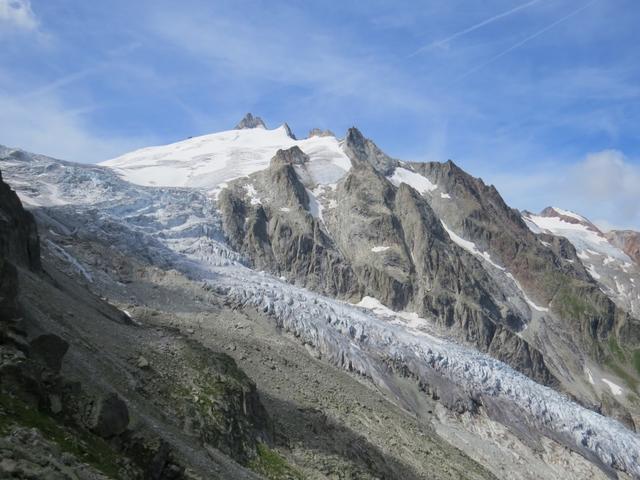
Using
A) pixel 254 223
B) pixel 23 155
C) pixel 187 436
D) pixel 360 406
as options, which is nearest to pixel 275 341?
pixel 360 406

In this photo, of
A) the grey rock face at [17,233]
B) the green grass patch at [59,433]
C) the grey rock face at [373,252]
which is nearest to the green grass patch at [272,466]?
the green grass patch at [59,433]

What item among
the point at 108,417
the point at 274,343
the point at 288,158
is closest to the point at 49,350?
the point at 108,417

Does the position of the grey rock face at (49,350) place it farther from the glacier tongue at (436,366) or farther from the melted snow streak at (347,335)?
the glacier tongue at (436,366)

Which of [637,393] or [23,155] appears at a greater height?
[23,155]

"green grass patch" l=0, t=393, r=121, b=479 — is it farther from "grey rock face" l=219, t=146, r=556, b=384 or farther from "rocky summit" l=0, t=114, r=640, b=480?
"grey rock face" l=219, t=146, r=556, b=384

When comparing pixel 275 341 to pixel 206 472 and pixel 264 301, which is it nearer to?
pixel 264 301

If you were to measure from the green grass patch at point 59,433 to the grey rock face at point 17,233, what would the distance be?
85.7ft

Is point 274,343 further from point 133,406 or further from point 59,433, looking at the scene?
point 59,433

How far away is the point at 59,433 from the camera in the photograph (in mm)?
16969

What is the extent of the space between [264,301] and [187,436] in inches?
2742

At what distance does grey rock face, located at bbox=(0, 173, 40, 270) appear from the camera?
4224 cm

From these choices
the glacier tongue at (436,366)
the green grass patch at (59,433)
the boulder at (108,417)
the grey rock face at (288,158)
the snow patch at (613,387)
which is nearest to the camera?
the green grass patch at (59,433)

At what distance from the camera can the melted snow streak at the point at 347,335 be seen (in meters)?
98.9

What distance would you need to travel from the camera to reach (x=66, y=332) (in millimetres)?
30531
